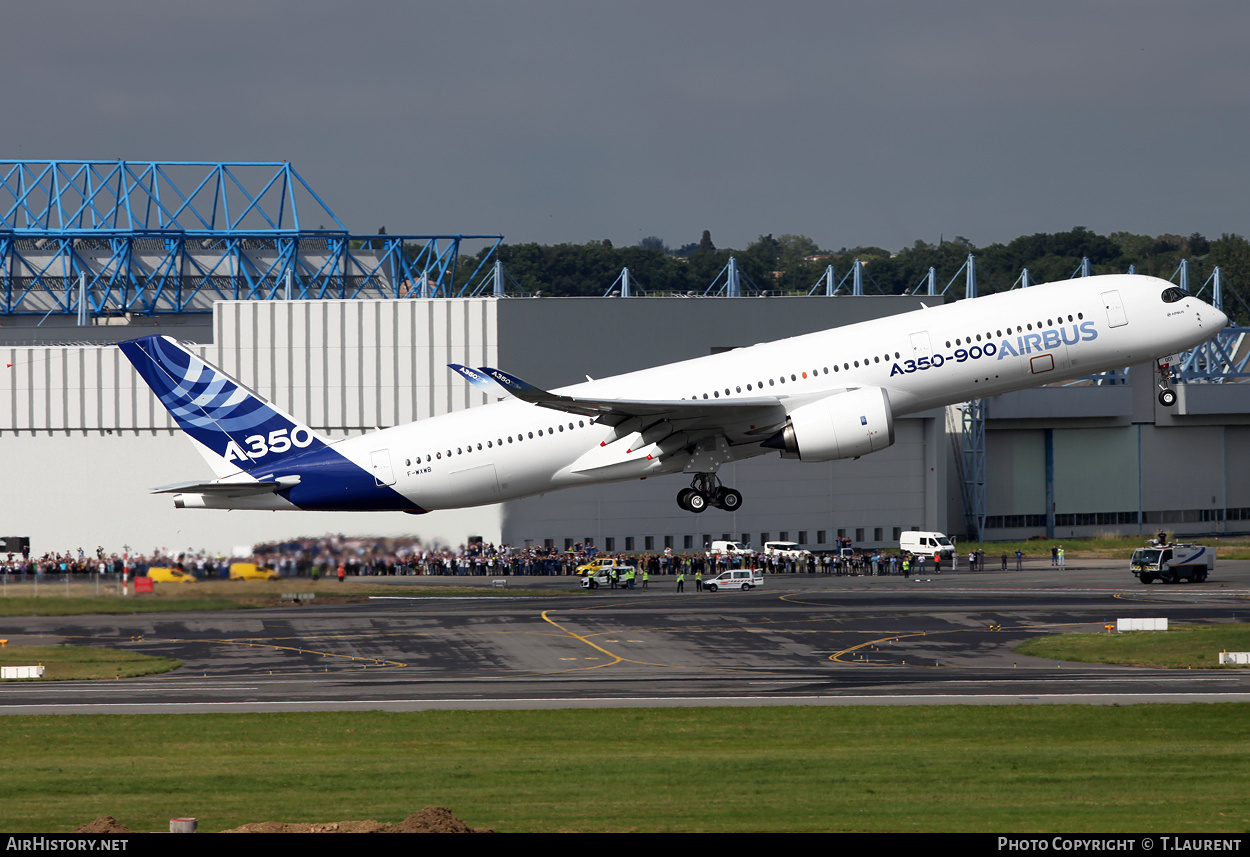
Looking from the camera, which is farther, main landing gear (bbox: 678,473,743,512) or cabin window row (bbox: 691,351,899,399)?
main landing gear (bbox: 678,473,743,512)

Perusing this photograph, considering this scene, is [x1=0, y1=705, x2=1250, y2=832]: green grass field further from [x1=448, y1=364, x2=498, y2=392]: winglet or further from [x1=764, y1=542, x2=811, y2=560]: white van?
[x1=764, y1=542, x2=811, y2=560]: white van

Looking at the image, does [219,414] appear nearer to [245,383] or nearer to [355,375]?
[355,375]

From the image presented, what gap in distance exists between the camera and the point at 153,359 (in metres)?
49.1

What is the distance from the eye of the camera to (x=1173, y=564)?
3684 inches

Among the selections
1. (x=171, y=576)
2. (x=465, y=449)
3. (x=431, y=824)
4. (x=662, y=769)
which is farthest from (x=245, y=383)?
(x=431, y=824)

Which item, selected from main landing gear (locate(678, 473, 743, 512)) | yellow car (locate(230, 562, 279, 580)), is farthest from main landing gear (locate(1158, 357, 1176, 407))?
yellow car (locate(230, 562, 279, 580))

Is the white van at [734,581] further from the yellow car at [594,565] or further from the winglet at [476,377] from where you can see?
the winglet at [476,377]

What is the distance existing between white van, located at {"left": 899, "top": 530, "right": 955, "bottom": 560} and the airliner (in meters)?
64.9

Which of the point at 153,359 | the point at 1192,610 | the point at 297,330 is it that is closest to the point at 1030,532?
the point at 1192,610

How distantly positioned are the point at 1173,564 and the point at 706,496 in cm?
5917

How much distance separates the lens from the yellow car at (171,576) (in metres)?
51.0

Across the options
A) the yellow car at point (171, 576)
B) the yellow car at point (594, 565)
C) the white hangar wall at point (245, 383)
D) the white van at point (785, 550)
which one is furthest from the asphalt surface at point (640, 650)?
the white hangar wall at point (245, 383)

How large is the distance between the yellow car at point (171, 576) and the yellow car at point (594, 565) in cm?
4223

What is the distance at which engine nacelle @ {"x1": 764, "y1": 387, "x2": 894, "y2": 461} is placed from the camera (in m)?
42.9
